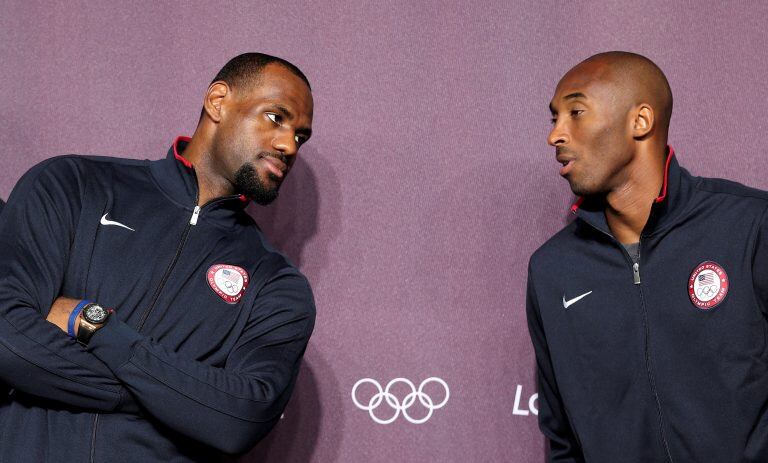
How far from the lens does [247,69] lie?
236cm

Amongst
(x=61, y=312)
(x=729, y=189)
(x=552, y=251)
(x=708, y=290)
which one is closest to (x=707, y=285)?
(x=708, y=290)

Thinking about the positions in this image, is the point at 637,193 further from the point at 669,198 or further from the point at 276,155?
the point at 276,155

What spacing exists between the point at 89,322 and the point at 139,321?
169 millimetres

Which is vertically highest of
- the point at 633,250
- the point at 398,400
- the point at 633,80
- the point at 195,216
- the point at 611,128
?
the point at 633,80

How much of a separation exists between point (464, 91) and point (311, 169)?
528 mm

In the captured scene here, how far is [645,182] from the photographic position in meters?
2.24

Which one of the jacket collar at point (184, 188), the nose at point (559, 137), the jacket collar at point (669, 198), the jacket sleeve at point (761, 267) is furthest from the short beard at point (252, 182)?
the jacket sleeve at point (761, 267)

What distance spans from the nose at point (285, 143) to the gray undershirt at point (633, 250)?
0.86 meters

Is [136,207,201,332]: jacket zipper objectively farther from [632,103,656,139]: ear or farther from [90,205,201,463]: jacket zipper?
[632,103,656,139]: ear

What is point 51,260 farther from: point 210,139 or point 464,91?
point 464,91

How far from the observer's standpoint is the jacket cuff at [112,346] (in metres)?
1.78

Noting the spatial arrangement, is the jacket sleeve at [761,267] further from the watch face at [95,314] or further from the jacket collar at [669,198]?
the watch face at [95,314]

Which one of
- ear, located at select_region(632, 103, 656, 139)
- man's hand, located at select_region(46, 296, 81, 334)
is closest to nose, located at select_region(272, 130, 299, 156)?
man's hand, located at select_region(46, 296, 81, 334)

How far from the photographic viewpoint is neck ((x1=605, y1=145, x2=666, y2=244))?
7.29 feet
